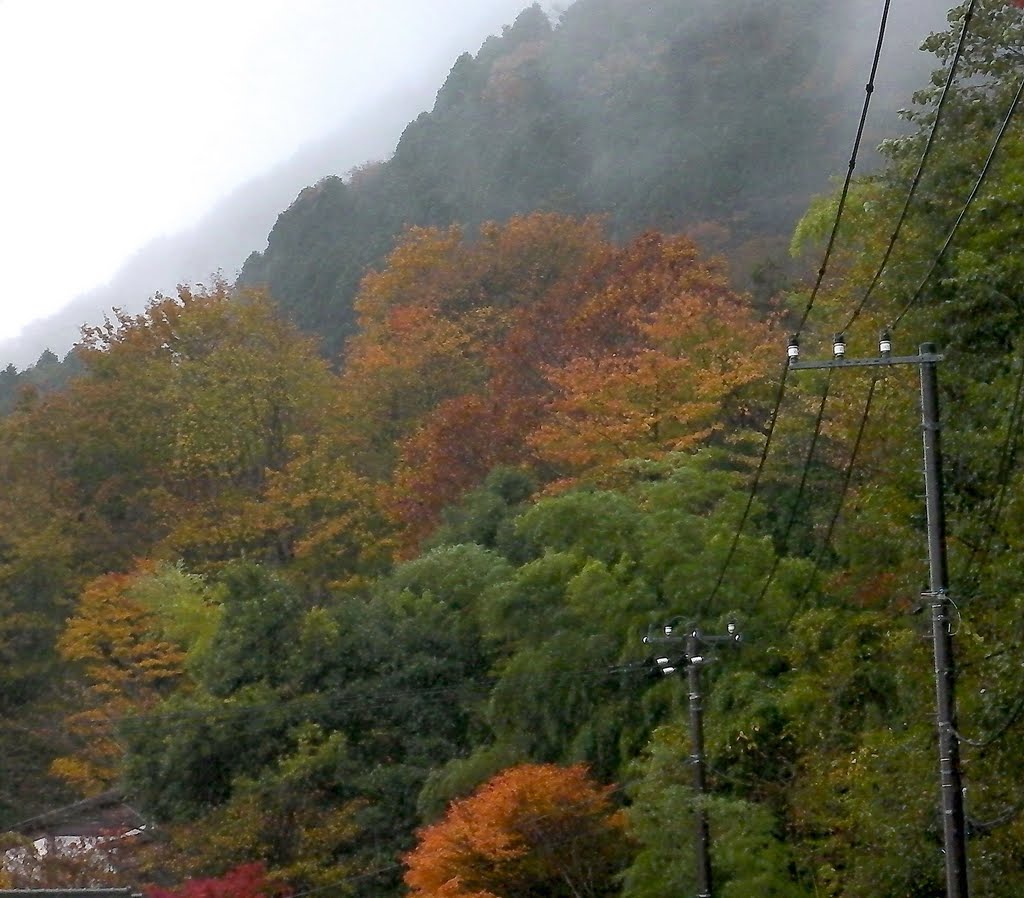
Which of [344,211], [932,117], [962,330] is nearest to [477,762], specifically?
[962,330]

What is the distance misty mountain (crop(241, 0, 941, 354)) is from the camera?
68.0 m

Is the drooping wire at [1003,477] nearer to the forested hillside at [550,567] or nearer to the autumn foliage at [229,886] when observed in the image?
the forested hillside at [550,567]

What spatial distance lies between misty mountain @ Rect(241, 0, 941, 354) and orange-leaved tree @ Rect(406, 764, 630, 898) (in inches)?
1662

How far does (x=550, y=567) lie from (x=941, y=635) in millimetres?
13481

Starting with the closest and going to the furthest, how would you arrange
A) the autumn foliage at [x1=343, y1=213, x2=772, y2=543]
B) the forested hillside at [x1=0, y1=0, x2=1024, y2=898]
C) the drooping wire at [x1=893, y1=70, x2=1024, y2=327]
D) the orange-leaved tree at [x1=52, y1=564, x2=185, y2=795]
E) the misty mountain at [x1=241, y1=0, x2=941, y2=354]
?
the drooping wire at [x1=893, y1=70, x2=1024, y2=327] → the forested hillside at [x1=0, y1=0, x2=1024, y2=898] → the autumn foliage at [x1=343, y1=213, x2=772, y2=543] → the orange-leaved tree at [x1=52, y1=564, x2=185, y2=795] → the misty mountain at [x1=241, y1=0, x2=941, y2=354]

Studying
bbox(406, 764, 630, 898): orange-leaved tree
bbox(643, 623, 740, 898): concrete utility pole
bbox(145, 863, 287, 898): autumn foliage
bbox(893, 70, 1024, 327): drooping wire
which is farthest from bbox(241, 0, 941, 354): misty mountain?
bbox(893, 70, 1024, 327): drooping wire

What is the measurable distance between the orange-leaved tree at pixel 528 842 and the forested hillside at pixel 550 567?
0.07 metres

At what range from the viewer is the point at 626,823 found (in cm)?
2256

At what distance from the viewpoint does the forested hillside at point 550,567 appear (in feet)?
63.5

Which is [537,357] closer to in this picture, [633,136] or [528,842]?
[528,842]

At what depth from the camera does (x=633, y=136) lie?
73.5m

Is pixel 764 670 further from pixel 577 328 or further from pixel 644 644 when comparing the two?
pixel 577 328

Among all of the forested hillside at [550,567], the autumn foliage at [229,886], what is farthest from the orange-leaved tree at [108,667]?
the autumn foliage at [229,886]

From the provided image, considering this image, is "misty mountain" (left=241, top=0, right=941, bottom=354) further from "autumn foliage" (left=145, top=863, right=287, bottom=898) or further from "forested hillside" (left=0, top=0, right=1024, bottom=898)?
"autumn foliage" (left=145, top=863, right=287, bottom=898)
